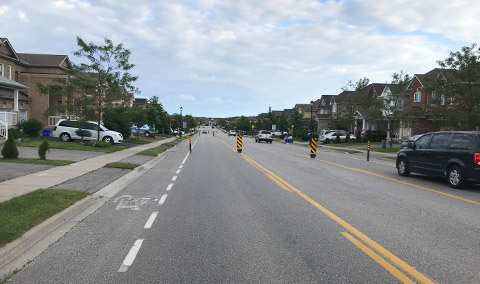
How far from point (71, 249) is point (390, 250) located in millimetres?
4496

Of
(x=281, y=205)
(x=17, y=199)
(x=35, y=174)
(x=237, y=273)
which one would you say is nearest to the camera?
(x=237, y=273)

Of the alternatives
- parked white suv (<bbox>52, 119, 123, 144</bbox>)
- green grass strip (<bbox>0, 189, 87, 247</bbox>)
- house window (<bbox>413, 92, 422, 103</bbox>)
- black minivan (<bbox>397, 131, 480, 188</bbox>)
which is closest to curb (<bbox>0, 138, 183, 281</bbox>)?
green grass strip (<bbox>0, 189, 87, 247</bbox>)

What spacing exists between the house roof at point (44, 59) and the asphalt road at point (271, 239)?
3565 cm

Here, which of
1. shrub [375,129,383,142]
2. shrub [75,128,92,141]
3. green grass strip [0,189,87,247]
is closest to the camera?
green grass strip [0,189,87,247]

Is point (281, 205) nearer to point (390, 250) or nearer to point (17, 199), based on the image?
point (390, 250)

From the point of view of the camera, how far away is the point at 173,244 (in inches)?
216

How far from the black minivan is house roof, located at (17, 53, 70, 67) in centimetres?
3736

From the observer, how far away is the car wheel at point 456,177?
11.0 metres

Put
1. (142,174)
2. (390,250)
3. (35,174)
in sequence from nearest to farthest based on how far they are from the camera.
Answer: (390,250) → (35,174) → (142,174)

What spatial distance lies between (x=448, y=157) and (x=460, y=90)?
43.9 ft

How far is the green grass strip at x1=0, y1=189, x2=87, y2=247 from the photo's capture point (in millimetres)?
5527

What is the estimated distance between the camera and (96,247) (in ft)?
17.7

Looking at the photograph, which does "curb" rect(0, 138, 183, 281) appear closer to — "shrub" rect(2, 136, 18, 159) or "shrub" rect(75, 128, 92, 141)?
"shrub" rect(2, 136, 18, 159)

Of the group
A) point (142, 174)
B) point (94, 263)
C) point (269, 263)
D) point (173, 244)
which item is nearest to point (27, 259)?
point (94, 263)
